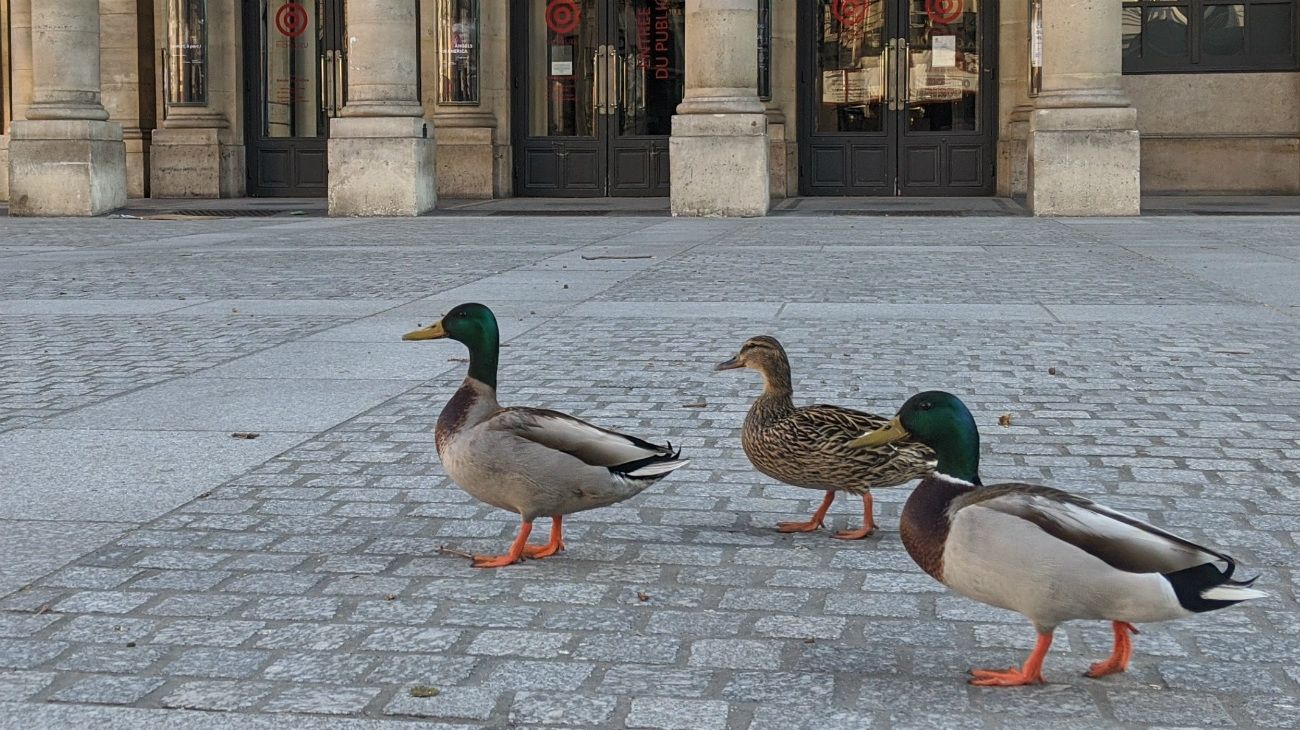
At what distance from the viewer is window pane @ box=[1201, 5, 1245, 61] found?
85.4ft

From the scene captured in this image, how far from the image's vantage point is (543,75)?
2769 centimetres

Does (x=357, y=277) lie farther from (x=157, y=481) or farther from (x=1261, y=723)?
(x=1261, y=723)

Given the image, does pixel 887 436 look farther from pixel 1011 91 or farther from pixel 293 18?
pixel 293 18

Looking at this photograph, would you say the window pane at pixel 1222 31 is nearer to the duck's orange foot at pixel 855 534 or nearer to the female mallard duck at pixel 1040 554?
the duck's orange foot at pixel 855 534

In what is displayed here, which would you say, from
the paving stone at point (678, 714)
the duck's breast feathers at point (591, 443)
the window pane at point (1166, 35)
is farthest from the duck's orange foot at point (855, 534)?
the window pane at point (1166, 35)

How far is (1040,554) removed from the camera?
3.40m

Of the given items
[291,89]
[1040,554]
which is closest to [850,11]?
[291,89]

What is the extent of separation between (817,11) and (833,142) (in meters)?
2.11

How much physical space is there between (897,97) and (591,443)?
74.3 feet

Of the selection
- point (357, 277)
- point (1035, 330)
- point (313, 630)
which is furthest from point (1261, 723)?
point (357, 277)

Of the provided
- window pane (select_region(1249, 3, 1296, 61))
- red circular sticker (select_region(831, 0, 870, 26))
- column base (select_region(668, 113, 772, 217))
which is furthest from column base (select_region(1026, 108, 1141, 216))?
window pane (select_region(1249, 3, 1296, 61))

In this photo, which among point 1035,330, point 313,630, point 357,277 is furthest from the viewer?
point 357,277

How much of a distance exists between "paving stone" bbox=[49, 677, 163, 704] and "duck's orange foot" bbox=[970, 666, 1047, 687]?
178 centimetres

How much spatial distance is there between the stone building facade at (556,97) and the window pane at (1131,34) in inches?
1.2
